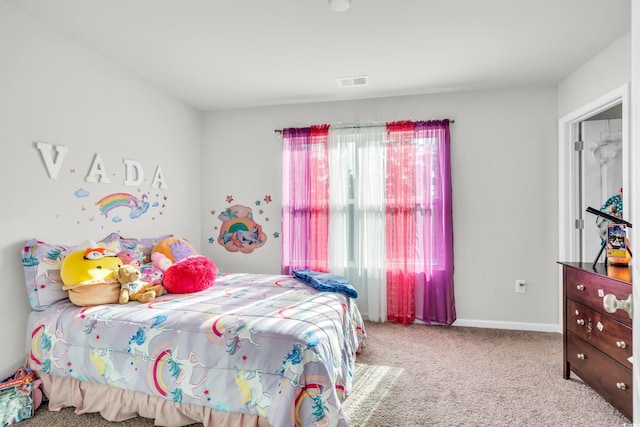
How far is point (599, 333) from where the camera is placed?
2139 mm

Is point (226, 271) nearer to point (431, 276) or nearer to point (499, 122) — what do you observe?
point (431, 276)

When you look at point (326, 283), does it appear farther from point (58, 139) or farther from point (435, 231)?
point (58, 139)

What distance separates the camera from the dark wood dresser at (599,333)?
1.92 meters

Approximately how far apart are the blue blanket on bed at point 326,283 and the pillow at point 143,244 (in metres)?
1.31

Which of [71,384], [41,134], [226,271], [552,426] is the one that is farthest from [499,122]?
[71,384]

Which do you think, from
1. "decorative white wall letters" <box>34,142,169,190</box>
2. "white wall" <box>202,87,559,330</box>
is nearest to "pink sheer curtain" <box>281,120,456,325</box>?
"white wall" <box>202,87,559,330</box>

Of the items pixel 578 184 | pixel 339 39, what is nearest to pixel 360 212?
pixel 339 39

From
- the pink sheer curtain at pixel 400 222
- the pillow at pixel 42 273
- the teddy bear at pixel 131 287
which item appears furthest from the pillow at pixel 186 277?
the pink sheer curtain at pixel 400 222

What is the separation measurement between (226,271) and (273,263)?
61 cm

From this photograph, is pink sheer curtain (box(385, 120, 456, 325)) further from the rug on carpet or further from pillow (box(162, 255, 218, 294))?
pillow (box(162, 255, 218, 294))

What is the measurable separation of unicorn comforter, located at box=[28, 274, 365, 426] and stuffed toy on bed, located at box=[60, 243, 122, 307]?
64mm

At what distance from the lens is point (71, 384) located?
2.12 m

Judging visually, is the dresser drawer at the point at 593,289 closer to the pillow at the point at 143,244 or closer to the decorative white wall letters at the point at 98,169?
the pillow at the point at 143,244

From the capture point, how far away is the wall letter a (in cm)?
234
